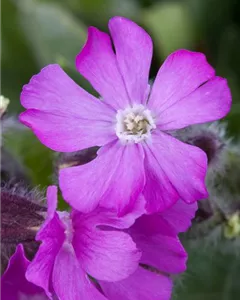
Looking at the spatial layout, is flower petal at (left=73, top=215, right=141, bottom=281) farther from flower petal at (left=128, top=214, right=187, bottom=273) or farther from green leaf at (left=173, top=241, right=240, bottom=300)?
green leaf at (left=173, top=241, right=240, bottom=300)

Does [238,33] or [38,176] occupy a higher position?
[238,33]

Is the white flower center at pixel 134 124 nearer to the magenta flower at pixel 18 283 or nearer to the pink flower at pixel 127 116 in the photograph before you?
the pink flower at pixel 127 116

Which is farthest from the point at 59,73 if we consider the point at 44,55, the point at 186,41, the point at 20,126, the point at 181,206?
the point at 186,41

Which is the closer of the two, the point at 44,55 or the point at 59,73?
the point at 59,73

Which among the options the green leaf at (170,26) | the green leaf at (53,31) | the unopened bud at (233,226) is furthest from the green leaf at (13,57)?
the unopened bud at (233,226)

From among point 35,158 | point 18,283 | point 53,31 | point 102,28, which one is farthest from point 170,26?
point 18,283

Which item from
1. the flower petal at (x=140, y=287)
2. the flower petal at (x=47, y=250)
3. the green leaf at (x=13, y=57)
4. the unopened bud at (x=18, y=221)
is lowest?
the green leaf at (x=13, y=57)

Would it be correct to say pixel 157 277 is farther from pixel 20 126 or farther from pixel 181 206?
pixel 20 126

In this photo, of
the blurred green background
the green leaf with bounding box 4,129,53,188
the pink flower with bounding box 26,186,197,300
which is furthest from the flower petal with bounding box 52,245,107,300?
the blurred green background
